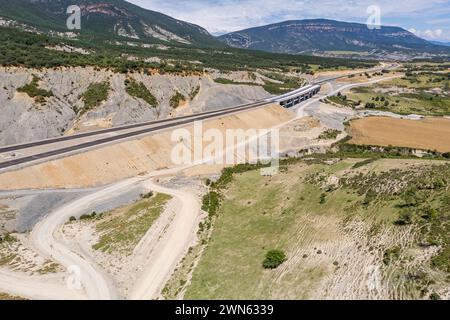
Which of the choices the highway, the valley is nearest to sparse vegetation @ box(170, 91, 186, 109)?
the valley

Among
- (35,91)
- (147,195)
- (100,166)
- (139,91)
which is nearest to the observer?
(147,195)

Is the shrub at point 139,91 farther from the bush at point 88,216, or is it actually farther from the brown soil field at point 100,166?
the bush at point 88,216

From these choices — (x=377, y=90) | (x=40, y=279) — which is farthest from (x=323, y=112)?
(x=40, y=279)

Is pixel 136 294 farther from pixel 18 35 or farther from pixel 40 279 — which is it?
pixel 18 35

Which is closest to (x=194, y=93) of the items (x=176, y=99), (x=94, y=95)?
(x=176, y=99)

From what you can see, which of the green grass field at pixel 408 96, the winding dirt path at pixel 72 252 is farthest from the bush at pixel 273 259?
the green grass field at pixel 408 96

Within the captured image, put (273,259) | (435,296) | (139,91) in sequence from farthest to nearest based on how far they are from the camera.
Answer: (139,91) → (273,259) → (435,296)

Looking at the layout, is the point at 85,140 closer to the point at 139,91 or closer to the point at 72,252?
the point at 139,91
